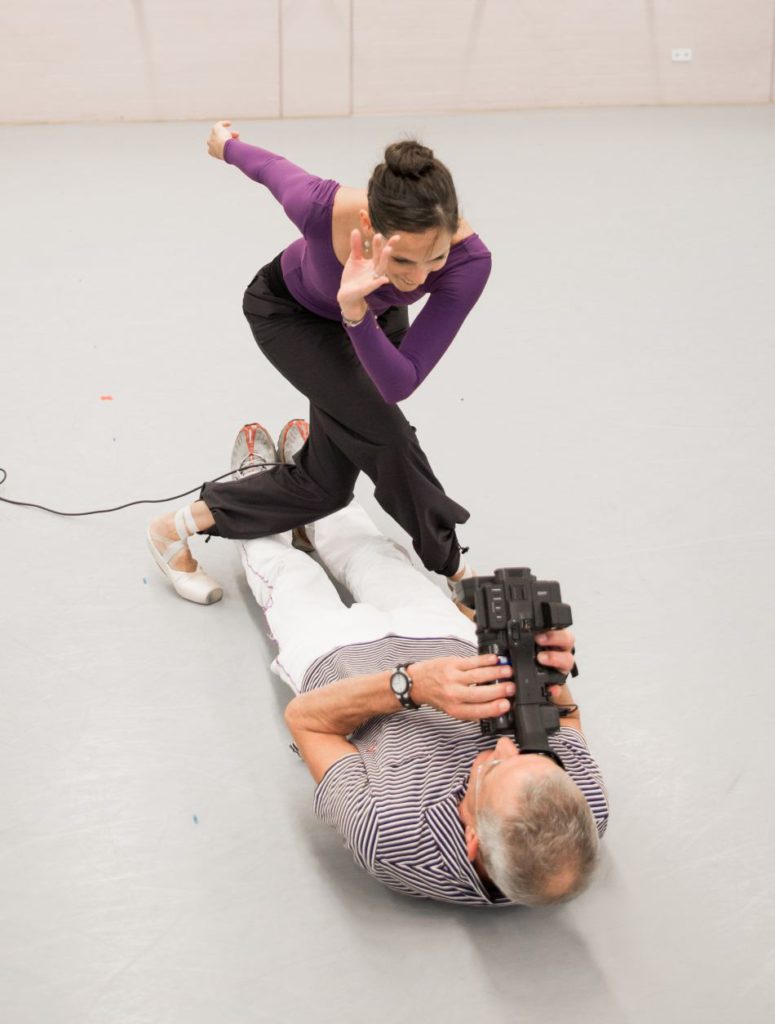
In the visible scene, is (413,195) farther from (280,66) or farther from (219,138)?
(280,66)

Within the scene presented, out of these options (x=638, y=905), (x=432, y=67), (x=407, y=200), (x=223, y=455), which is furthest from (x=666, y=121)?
(x=638, y=905)

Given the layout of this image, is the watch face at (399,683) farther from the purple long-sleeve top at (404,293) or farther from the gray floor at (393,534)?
the purple long-sleeve top at (404,293)

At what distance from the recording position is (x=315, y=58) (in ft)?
23.2

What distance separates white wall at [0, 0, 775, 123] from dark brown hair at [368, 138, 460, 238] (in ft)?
17.3

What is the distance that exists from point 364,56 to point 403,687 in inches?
236

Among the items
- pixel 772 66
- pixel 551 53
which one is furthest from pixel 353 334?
pixel 772 66

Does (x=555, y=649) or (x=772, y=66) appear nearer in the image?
(x=555, y=649)

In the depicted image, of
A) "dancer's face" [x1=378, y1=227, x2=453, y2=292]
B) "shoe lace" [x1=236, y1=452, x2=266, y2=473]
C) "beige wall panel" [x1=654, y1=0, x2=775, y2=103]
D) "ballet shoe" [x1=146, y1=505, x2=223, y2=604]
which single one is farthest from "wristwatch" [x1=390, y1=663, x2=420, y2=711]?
"beige wall panel" [x1=654, y1=0, x2=775, y2=103]

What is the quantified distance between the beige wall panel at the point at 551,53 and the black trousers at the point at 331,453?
505 centimetres

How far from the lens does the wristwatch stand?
1.97 metres

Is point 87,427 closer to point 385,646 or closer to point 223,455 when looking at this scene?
point 223,455

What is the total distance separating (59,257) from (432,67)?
3.40 metres

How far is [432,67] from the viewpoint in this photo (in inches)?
287

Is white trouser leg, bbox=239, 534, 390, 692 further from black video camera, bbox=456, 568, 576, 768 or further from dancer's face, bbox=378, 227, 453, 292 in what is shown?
dancer's face, bbox=378, 227, 453, 292
